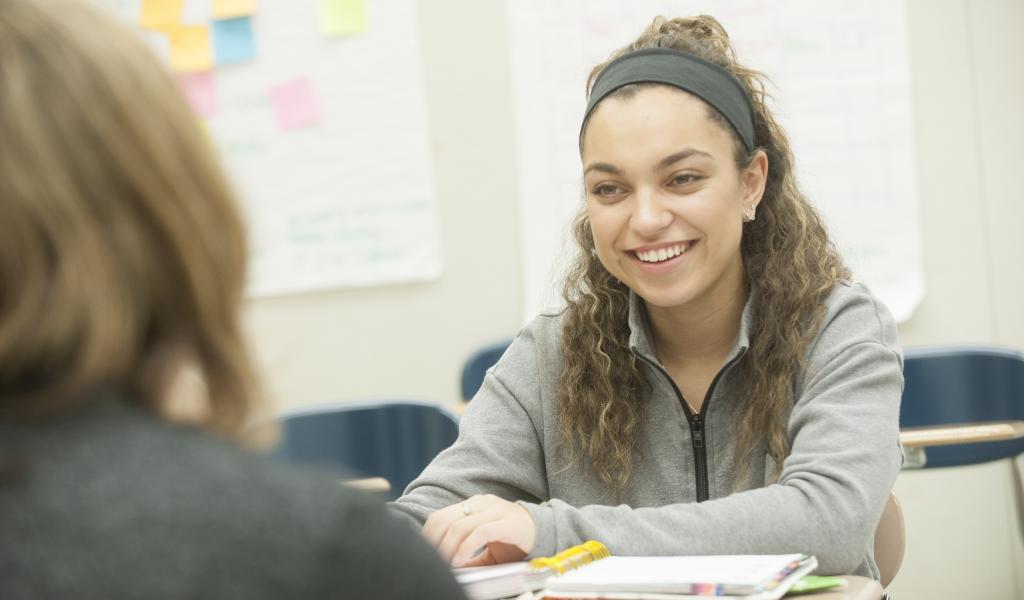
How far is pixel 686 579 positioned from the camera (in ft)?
3.52

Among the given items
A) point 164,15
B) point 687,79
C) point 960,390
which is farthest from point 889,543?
point 164,15

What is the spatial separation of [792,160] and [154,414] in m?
1.41

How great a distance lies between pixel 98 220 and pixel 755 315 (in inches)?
48.7

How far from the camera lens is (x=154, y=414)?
0.66 metres

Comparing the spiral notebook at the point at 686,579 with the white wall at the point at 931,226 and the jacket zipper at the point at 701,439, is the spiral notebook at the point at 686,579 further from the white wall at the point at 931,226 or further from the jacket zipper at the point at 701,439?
the white wall at the point at 931,226

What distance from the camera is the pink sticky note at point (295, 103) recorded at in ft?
11.5

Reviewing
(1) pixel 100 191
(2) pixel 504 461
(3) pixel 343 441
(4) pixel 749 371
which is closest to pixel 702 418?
(4) pixel 749 371

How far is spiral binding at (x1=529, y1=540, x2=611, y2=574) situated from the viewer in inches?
46.9

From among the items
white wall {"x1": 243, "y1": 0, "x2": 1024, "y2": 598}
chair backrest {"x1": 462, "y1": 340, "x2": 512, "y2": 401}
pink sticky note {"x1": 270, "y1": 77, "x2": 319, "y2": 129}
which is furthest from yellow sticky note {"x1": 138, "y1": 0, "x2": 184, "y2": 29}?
chair backrest {"x1": 462, "y1": 340, "x2": 512, "y2": 401}

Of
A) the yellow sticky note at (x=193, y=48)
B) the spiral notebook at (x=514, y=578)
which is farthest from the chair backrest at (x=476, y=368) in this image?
the spiral notebook at (x=514, y=578)

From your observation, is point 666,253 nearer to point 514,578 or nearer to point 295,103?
point 514,578

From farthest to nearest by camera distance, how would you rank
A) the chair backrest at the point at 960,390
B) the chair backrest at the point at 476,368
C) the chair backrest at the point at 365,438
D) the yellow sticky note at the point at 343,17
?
the yellow sticky note at the point at 343,17, the chair backrest at the point at 476,368, the chair backrest at the point at 960,390, the chair backrest at the point at 365,438

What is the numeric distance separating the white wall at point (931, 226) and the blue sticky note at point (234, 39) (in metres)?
0.57

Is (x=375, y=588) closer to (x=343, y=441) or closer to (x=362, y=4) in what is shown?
(x=343, y=441)
